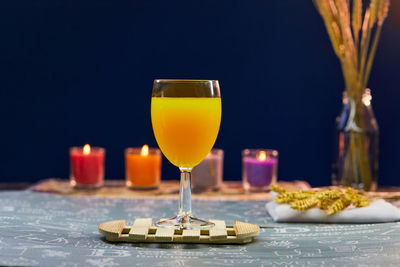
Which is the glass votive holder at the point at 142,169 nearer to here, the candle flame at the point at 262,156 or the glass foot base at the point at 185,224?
the candle flame at the point at 262,156

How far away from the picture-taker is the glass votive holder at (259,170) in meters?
1.87

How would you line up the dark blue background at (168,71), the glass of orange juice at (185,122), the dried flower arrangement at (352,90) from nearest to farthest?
the glass of orange juice at (185,122) → the dried flower arrangement at (352,90) → the dark blue background at (168,71)

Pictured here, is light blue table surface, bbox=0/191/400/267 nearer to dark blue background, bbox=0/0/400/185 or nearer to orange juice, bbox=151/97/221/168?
orange juice, bbox=151/97/221/168

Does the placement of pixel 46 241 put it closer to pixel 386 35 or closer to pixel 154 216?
pixel 154 216

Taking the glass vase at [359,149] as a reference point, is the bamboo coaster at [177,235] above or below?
below

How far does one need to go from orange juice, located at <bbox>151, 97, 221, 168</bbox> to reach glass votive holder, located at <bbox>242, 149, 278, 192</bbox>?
0.55m

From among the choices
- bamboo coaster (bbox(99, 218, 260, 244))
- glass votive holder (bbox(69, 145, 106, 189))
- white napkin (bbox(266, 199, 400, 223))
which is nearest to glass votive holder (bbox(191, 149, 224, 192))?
glass votive holder (bbox(69, 145, 106, 189))

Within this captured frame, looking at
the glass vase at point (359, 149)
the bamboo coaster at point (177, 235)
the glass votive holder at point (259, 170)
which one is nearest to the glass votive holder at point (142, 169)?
the glass votive holder at point (259, 170)

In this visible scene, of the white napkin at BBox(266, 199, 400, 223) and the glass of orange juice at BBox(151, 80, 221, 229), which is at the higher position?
the glass of orange juice at BBox(151, 80, 221, 229)

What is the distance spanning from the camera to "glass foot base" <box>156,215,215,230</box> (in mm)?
1218

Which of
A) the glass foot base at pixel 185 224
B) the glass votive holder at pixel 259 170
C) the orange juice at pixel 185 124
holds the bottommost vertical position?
the glass foot base at pixel 185 224

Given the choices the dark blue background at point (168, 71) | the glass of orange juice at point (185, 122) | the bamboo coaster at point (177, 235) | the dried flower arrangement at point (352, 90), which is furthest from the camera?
the dark blue background at point (168, 71)

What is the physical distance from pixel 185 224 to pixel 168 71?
1065 millimetres

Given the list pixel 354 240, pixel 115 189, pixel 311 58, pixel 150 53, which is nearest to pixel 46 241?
pixel 354 240
